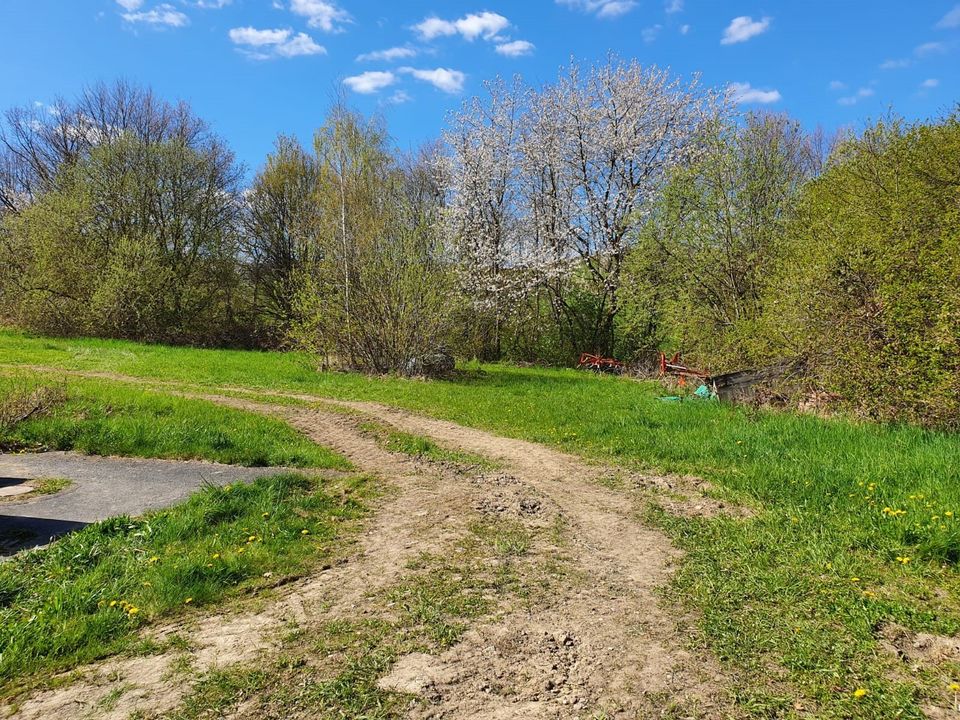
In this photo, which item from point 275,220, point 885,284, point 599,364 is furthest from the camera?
point 275,220

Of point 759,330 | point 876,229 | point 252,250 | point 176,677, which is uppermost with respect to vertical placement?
point 252,250

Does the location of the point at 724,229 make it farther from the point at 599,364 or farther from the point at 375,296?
the point at 375,296

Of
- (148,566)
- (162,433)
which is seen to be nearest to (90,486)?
(162,433)

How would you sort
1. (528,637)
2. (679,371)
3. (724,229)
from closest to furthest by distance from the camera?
(528,637)
(724,229)
(679,371)

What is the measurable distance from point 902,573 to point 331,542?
14.5ft

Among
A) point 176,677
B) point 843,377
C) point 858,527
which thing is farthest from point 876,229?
A: point 176,677

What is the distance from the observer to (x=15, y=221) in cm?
2692

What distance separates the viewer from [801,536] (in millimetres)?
4914

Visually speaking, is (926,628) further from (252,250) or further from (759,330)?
(252,250)

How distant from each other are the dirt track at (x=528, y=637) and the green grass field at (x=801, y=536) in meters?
0.31

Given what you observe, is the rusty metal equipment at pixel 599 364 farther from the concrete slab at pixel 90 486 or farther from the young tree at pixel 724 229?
the concrete slab at pixel 90 486

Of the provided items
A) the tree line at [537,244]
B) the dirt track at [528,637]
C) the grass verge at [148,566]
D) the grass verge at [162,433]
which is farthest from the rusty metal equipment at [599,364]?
the grass verge at [148,566]

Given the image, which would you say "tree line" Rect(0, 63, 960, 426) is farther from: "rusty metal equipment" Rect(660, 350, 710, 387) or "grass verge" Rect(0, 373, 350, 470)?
"grass verge" Rect(0, 373, 350, 470)

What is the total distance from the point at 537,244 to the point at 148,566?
23.9 m
